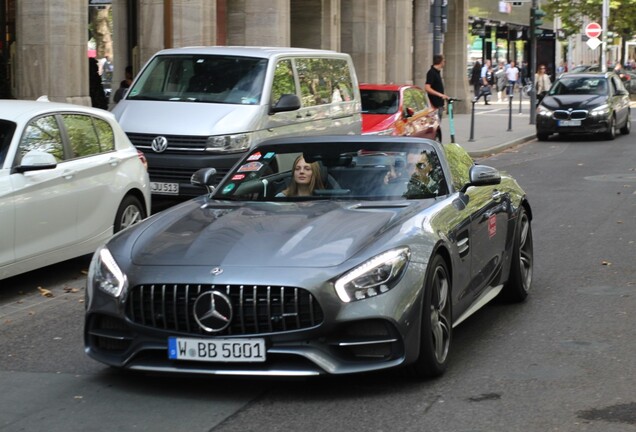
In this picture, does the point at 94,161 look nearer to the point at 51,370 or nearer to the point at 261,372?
the point at 51,370

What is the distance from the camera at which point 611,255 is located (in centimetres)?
1221

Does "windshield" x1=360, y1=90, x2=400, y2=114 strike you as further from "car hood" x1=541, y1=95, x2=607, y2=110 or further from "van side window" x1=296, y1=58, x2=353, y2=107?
"car hood" x1=541, y1=95, x2=607, y2=110

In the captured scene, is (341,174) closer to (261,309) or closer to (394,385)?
(394,385)

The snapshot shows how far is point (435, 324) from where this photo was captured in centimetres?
709

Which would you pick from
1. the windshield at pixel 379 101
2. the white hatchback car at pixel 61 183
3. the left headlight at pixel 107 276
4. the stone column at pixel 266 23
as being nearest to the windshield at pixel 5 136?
the white hatchback car at pixel 61 183

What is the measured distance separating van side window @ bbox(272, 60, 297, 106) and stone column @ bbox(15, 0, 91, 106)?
5.93 meters

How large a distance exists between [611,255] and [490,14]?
59.9 meters

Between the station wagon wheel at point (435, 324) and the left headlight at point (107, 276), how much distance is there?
5.25ft

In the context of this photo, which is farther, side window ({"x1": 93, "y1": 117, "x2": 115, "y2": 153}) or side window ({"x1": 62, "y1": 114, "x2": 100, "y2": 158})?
side window ({"x1": 93, "y1": 117, "x2": 115, "y2": 153})

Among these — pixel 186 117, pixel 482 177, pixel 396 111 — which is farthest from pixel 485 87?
pixel 482 177

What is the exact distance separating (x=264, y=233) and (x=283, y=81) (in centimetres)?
995

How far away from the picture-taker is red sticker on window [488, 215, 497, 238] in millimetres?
8659

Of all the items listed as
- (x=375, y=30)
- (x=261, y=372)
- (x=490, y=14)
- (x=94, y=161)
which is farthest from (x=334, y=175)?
(x=490, y=14)

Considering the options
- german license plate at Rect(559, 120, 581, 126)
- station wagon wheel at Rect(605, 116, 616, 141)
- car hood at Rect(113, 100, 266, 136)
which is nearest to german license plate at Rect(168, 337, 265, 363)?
A: car hood at Rect(113, 100, 266, 136)
